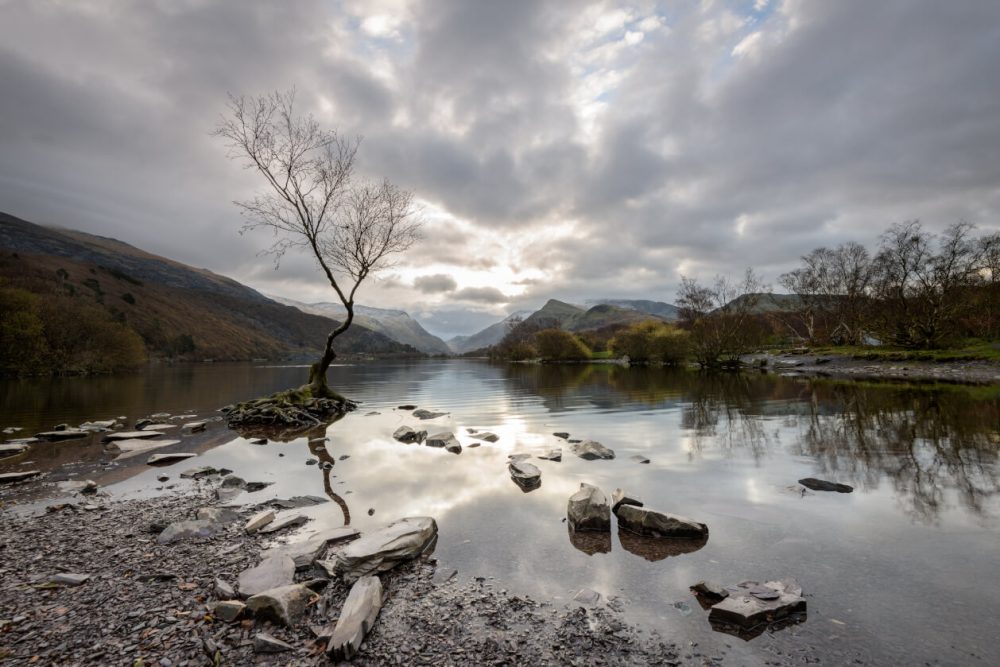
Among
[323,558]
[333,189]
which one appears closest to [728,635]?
[323,558]

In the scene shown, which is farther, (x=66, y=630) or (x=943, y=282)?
(x=943, y=282)

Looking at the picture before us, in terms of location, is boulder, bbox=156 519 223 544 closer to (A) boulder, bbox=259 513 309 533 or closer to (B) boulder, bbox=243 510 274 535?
(B) boulder, bbox=243 510 274 535

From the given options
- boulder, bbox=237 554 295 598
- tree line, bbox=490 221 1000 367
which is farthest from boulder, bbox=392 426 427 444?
tree line, bbox=490 221 1000 367

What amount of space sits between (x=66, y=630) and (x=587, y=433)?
16.5 metres

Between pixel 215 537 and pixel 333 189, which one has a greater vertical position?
pixel 333 189

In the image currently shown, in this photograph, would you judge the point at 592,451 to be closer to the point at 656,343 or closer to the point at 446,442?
the point at 446,442

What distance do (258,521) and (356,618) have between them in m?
4.85

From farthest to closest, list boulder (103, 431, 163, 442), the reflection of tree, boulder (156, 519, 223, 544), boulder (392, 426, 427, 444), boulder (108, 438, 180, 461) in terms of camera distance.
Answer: boulder (392, 426, 427, 444)
boulder (103, 431, 163, 442)
boulder (108, 438, 180, 461)
the reflection of tree
boulder (156, 519, 223, 544)

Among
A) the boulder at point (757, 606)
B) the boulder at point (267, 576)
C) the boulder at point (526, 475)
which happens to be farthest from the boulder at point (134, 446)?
the boulder at point (757, 606)

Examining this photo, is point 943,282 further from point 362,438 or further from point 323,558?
point 323,558

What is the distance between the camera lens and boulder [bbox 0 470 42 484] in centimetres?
1157

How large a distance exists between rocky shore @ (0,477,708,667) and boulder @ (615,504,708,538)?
2840 millimetres

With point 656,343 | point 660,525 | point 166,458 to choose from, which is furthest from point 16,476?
point 656,343

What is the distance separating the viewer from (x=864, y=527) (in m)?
8.27
